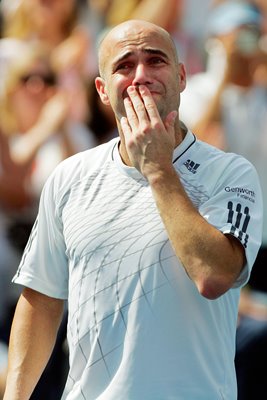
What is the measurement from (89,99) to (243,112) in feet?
3.80

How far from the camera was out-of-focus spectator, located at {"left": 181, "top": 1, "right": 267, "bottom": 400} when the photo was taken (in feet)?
23.0

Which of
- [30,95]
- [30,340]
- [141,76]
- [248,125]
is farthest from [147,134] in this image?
[30,95]

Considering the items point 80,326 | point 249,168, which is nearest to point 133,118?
point 249,168

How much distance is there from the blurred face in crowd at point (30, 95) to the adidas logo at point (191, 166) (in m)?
4.23

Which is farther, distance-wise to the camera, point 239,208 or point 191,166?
point 191,166

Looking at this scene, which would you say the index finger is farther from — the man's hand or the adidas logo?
the adidas logo

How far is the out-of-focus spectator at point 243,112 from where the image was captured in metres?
7.02

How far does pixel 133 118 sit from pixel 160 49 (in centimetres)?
28

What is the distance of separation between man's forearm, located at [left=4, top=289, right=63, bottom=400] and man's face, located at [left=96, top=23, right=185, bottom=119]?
2.47ft

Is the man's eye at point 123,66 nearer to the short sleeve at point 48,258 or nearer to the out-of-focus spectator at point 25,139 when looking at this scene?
the short sleeve at point 48,258

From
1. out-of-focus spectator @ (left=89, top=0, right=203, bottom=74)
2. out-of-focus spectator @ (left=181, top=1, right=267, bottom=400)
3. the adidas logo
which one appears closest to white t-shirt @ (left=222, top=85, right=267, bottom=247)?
out-of-focus spectator @ (left=181, top=1, right=267, bottom=400)

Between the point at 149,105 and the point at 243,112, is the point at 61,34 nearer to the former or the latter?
the point at 243,112

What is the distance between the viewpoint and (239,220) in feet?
10.4

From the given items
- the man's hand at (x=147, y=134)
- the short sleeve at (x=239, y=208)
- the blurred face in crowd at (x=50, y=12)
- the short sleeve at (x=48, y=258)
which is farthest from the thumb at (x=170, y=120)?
the blurred face in crowd at (x=50, y=12)
